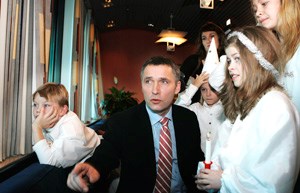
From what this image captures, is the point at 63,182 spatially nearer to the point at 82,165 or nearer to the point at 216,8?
the point at 82,165

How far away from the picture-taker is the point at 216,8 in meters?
6.79

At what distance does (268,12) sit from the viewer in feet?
5.47

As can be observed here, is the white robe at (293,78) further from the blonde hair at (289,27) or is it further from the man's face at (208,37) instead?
the man's face at (208,37)

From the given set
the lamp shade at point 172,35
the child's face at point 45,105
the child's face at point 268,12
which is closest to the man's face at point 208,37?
the child's face at point 268,12

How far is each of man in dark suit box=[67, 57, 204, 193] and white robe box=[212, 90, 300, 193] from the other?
23.4 inches

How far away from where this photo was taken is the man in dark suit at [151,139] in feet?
5.81

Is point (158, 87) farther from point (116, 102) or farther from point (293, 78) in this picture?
point (116, 102)

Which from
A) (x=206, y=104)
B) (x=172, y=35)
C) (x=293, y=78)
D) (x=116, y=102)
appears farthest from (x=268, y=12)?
(x=116, y=102)

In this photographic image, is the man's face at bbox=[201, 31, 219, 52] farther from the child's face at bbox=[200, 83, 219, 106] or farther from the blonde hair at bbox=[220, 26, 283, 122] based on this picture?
the blonde hair at bbox=[220, 26, 283, 122]

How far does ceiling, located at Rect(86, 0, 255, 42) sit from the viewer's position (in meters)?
6.81

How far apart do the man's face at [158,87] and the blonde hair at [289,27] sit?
0.72 meters

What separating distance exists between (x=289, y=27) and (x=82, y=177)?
1.38m

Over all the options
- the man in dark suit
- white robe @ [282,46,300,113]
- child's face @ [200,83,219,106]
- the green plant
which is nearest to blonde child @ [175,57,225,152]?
child's face @ [200,83,219,106]

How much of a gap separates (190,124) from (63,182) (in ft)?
3.04
